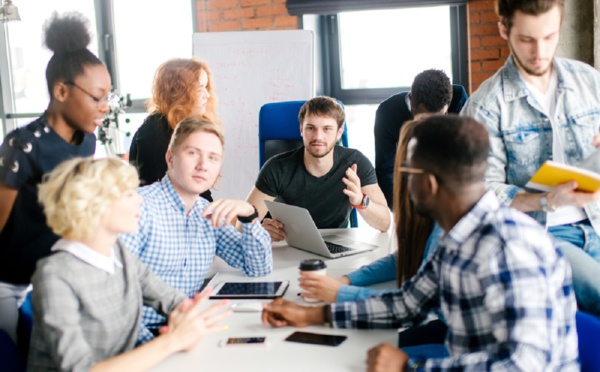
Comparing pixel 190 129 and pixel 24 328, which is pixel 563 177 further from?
pixel 24 328

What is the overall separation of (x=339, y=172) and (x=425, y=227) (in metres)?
1.37

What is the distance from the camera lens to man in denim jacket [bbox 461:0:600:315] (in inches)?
74.2

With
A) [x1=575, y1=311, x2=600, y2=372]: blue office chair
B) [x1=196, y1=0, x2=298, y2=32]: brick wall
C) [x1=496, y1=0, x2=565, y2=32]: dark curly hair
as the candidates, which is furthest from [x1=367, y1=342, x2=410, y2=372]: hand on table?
[x1=196, y1=0, x2=298, y2=32]: brick wall

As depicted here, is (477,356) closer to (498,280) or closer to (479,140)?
(498,280)

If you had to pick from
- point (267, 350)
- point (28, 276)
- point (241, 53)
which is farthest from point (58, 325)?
point (241, 53)

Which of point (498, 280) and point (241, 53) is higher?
point (241, 53)

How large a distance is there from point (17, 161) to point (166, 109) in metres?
1.45

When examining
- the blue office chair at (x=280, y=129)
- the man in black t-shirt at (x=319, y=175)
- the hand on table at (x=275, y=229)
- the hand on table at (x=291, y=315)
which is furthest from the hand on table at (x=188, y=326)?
the blue office chair at (x=280, y=129)

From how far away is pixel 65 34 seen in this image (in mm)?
2031

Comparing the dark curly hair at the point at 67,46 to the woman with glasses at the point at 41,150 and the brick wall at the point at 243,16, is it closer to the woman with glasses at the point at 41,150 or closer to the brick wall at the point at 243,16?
the woman with glasses at the point at 41,150

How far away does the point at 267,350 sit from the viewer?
150 centimetres

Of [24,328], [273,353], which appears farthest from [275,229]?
[273,353]

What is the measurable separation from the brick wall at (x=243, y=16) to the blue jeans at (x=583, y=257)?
3.38 metres

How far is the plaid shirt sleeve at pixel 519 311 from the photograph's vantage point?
1.23 m
